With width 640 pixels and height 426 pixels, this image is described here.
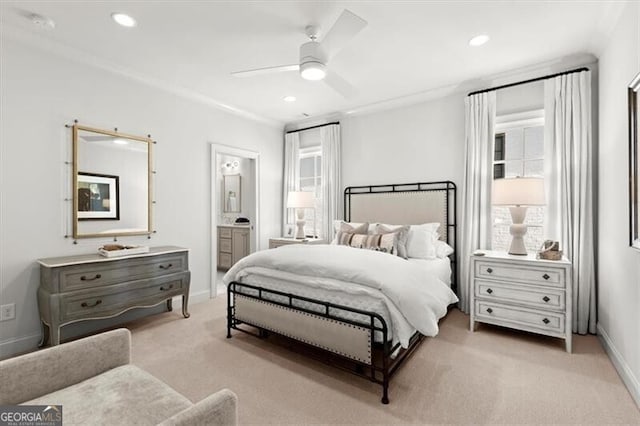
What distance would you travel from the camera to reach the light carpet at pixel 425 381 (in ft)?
6.31

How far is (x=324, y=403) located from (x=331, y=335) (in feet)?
1.49

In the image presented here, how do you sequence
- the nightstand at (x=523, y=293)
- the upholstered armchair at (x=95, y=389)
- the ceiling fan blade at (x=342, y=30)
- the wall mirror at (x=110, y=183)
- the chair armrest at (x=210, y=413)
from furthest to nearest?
the wall mirror at (x=110, y=183) < the nightstand at (x=523, y=293) < the ceiling fan blade at (x=342, y=30) < the upholstered armchair at (x=95, y=389) < the chair armrest at (x=210, y=413)

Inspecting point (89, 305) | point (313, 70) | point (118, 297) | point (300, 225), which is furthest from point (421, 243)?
point (89, 305)

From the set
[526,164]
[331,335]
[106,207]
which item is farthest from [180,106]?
[526,164]

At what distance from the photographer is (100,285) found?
291 cm

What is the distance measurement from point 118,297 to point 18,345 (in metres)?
0.85

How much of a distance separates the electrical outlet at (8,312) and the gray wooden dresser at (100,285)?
193 mm

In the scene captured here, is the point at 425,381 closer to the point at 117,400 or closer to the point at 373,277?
the point at 373,277

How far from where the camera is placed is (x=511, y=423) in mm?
1833

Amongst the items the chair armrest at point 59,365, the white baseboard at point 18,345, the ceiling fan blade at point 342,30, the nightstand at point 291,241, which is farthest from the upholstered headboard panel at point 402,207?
the white baseboard at point 18,345

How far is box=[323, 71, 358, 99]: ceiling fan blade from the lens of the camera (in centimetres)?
275

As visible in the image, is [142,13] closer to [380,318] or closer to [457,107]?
[380,318]

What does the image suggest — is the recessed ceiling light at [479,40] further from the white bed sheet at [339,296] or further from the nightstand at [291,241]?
the nightstand at [291,241]

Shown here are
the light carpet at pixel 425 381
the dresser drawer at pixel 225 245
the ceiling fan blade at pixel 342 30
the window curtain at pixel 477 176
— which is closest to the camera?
the light carpet at pixel 425 381
